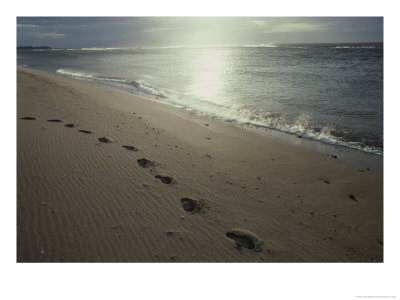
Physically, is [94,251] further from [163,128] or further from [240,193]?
[163,128]

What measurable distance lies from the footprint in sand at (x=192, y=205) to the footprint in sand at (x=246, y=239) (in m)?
0.66

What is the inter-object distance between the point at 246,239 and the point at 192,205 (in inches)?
39.6

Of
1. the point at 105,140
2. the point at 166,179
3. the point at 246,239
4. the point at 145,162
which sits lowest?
the point at 246,239

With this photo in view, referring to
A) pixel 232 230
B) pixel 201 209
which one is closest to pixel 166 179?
pixel 201 209

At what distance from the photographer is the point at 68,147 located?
5.42 m

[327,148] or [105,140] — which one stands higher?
[105,140]

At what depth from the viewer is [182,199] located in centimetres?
421

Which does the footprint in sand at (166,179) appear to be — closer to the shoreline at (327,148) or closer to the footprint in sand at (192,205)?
the footprint in sand at (192,205)

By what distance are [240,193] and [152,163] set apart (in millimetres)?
1884

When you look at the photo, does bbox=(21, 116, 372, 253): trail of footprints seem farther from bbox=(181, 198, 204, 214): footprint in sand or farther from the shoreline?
the shoreline

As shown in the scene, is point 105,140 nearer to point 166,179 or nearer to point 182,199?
point 166,179

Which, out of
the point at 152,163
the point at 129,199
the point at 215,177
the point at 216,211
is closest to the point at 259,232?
the point at 216,211

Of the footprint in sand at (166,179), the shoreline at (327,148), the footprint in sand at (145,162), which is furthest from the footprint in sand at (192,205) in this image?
the shoreline at (327,148)
